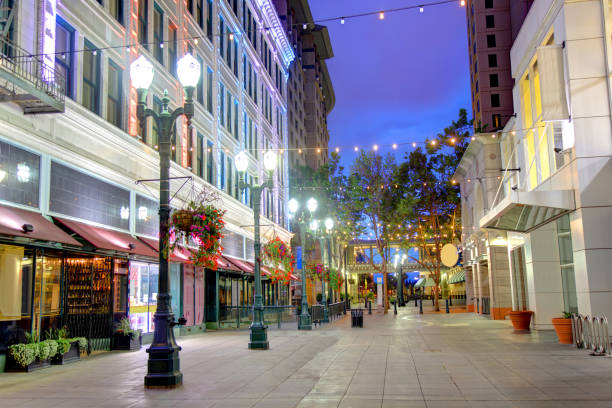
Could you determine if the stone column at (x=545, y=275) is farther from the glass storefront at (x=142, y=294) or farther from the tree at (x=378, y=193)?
the tree at (x=378, y=193)

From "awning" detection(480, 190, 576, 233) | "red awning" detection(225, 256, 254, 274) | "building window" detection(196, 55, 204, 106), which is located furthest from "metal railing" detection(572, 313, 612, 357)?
"building window" detection(196, 55, 204, 106)

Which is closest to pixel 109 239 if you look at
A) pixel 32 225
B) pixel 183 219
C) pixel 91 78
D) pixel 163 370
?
pixel 32 225

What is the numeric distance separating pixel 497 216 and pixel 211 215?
1113 centimetres

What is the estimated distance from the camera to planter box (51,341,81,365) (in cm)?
1510

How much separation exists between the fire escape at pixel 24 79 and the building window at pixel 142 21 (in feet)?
25.3

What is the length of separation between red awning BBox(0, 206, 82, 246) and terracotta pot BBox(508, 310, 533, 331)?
16.5m

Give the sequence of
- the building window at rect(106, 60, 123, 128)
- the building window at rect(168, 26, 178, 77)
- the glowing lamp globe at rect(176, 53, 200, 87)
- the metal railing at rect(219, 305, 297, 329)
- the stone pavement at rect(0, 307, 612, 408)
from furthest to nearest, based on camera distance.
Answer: the metal railing at rect(219, 305, 297, 329)
the building window at rect(168, 26, 178, 77)
the building window at rect(106, 60, 123, 128)
the glowing lamp globe at rect(176, 53, 200, 87)
the stone pavement at rect(0, 307, 612, 408)

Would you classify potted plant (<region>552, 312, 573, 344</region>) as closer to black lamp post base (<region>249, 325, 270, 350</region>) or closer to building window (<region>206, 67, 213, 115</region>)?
black lamp post base (<region>249, 325, 270, 350</region>)

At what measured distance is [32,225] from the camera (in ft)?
46.6

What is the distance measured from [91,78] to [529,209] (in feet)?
49.1

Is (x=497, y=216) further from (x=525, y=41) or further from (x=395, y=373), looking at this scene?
(x=395, y=373)

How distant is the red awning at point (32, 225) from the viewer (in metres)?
13.2

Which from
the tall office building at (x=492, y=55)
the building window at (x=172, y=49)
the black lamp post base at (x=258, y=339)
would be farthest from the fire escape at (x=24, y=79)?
the tall office building at (x=492, y=55)

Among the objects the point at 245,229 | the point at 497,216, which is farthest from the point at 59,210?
the point at 245,229
